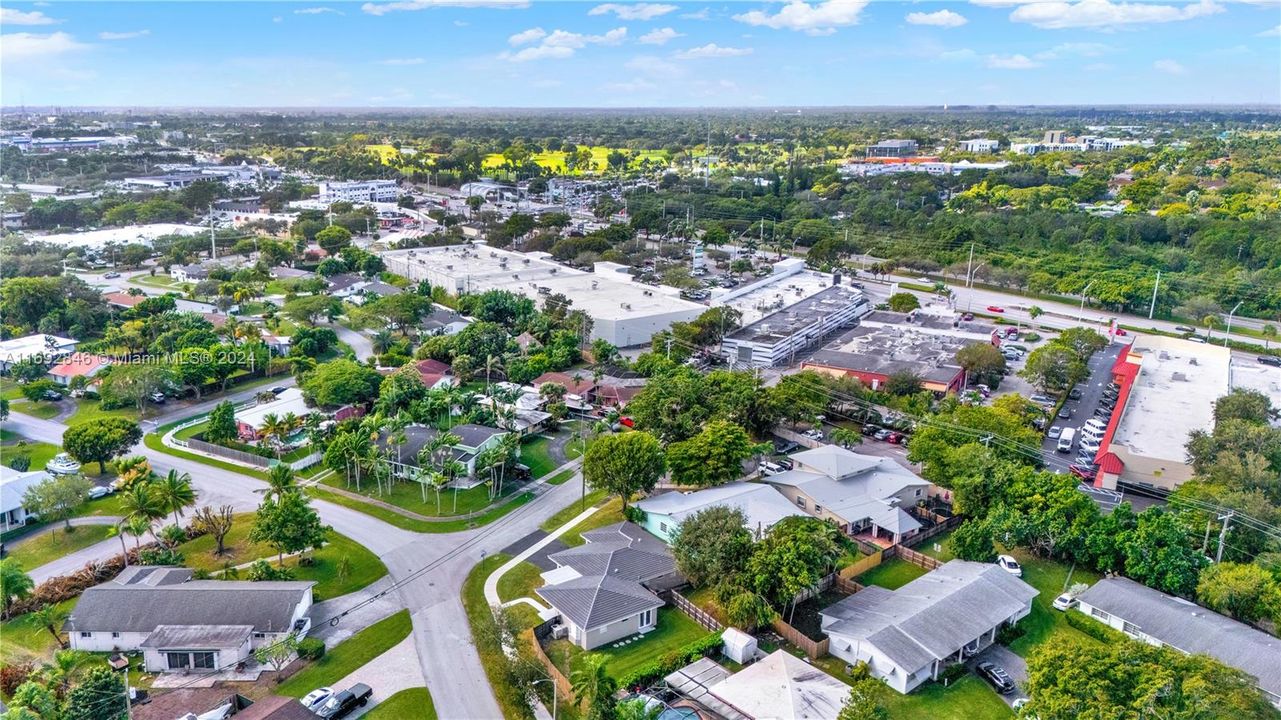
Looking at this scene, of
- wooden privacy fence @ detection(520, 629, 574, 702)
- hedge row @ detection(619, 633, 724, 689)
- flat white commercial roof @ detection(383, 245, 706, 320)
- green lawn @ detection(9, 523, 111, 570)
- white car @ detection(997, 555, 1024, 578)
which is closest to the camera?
wooden privacy fence @ detection(520, 629, 574, 702)

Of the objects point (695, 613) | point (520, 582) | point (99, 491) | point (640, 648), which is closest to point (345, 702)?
point (520, 582)

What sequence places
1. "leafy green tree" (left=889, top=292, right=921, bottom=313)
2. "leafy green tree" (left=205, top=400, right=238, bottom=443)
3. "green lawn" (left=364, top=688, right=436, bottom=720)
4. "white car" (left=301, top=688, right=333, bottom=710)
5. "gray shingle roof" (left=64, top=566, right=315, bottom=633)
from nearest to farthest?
"white car" (left=301, top=688, right=333, bottom=710)
"green lawn" (left=364, top=688, right=436, bottom=720)
"gray shingle roof" (left=64, top=566, right=315, bottom=633)
"leafy green tree" (left=205, top=400, right=238, bottom=443)
"leafy green tree" (left=889, top=292, right=921, bottom=313)

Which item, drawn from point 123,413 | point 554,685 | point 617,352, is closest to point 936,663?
point 554,685

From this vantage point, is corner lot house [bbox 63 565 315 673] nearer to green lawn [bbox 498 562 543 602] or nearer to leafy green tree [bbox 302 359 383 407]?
green lawn [bbox 498 562 543 602]

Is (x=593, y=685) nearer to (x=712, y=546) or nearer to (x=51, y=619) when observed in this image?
(x=712, y=546)

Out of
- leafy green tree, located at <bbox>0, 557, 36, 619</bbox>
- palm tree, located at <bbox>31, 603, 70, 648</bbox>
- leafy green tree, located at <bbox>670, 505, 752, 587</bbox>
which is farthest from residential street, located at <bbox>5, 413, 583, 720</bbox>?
leafy green tree, located at <bbox>670, 505, 752, 587</bbox>
